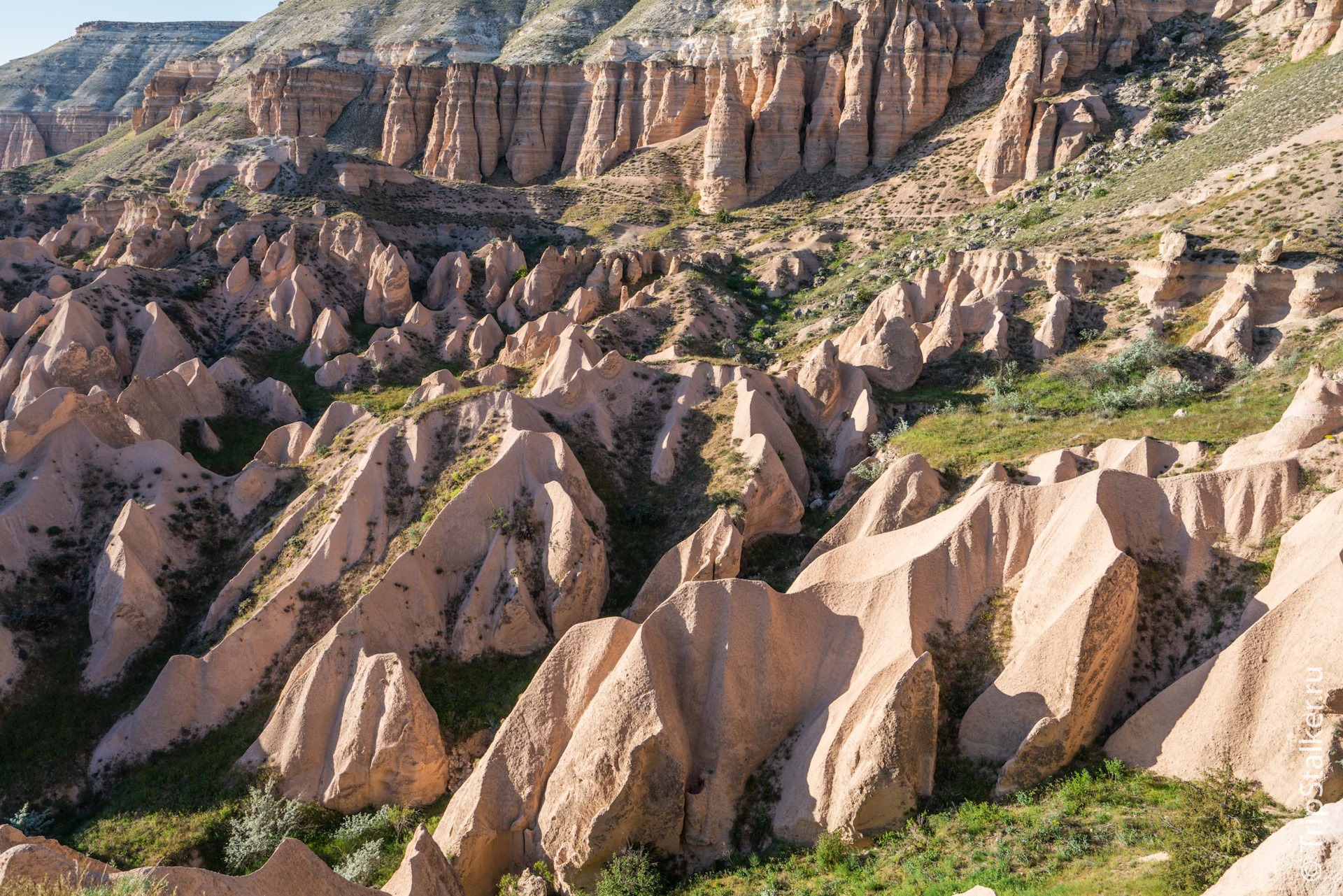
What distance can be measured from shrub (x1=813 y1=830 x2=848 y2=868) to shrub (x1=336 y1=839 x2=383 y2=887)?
10414mm

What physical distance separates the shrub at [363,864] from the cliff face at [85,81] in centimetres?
12938

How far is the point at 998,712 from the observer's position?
17.0 meters

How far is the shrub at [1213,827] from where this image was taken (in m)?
12.0

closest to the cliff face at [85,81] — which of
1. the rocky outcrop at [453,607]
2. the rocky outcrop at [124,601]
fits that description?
the rocky outcrop at [124,601]

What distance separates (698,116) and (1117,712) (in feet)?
260

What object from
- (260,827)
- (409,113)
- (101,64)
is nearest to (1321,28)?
(260,827)

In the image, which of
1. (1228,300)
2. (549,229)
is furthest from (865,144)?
(1228,300)

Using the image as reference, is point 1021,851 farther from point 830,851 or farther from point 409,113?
point 409,113

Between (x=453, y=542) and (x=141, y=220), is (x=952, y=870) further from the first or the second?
(x=141, y=220)

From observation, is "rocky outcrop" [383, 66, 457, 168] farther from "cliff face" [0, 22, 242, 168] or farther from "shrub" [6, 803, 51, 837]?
"shrub" [6, 803, 51, 837]

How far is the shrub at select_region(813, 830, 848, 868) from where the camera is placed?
52.3 ft

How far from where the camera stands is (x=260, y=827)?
19.5 meters

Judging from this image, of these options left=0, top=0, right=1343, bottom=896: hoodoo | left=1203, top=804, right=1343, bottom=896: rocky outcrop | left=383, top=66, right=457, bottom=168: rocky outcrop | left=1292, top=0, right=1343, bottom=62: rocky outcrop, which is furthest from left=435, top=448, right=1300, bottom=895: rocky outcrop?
left=383, top=66, right=457, bottom=168: rocky outcrop

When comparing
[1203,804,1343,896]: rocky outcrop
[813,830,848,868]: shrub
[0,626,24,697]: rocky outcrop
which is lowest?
[813,830,848,868]: shrub
